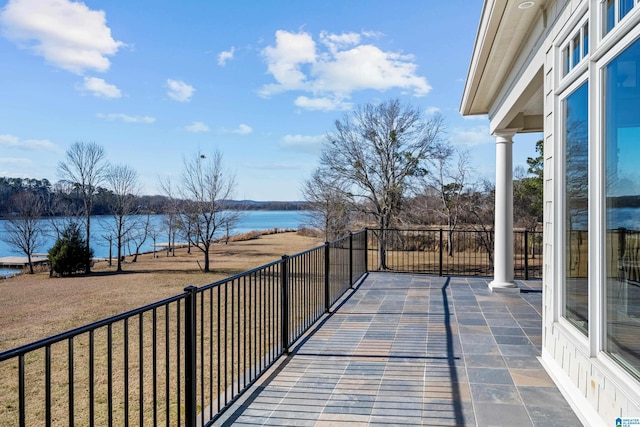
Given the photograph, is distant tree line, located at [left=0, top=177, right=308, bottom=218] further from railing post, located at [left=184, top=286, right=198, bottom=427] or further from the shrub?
railing post, located at [left=184, top=286, right=198, bottom=427]

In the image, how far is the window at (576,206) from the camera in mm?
2596

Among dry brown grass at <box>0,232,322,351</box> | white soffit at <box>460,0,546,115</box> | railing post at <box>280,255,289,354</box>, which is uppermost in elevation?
white soffit at <box>460,0,546,115</box>

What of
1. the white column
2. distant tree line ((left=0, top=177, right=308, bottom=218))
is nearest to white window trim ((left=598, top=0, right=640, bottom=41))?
the white column

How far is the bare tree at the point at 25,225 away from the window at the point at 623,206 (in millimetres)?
22784

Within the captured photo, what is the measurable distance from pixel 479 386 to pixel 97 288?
537 inches

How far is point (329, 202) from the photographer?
14727 millimetres

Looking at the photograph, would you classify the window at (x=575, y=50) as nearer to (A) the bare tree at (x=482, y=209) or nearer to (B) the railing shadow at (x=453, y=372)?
(B) the railing shadow at (x=453, y=372)

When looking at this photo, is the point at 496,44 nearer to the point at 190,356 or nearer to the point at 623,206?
the point at 623,206

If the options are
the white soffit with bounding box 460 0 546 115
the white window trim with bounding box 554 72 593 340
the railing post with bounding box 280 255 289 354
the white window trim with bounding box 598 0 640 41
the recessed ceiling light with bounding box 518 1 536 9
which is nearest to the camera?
the white window trim with bounding box 598 0 640 41

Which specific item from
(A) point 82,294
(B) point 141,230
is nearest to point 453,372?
(A) point 82,294

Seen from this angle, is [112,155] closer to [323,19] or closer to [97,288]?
[97,288]

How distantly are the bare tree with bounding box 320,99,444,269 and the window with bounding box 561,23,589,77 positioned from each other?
1102 centimetres

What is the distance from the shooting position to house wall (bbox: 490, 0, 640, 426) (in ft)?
7.07

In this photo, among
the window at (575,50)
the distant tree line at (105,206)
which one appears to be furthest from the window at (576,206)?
the distant tree line at (105,206)
